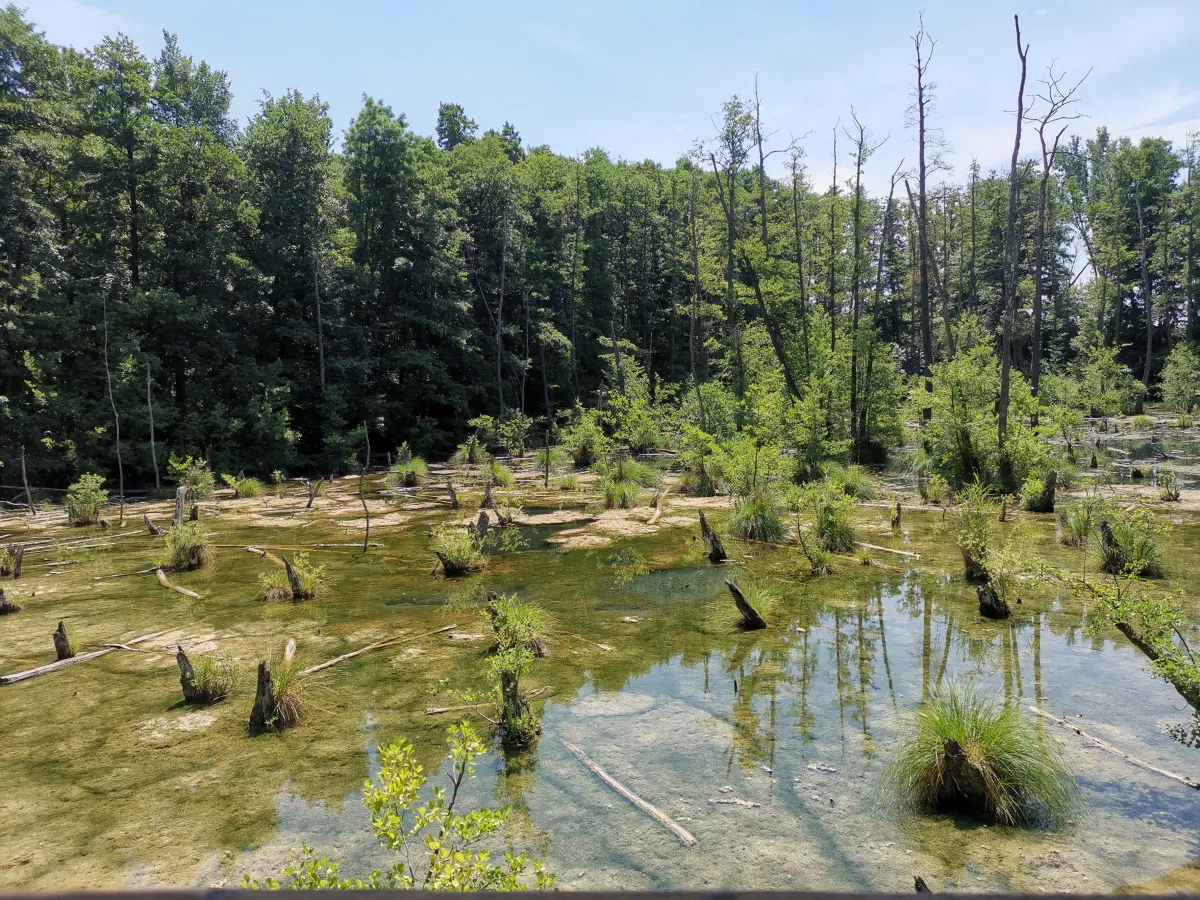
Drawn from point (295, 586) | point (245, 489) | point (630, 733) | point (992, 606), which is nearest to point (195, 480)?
point (245, 489)

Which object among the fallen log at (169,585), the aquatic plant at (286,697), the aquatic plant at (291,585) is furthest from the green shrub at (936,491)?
the fallen log at (169,585)

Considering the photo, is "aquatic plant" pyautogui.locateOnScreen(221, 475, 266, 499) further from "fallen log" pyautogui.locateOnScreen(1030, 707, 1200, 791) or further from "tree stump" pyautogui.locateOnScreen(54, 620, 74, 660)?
"fallen log" pyautogui.locateOnScreen(1030, 707, 1200, 791)

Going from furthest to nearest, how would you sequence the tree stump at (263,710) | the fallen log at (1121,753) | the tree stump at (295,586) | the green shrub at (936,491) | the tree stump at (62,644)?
the green shrub at (936,491) < the tree stump at (295,586) < the tree stump at (62,644) < the tree stump at (263,710) < the fallen log at (1121,753)

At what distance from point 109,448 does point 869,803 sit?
27.7 m

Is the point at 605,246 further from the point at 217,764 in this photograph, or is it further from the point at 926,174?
the point at 217,764

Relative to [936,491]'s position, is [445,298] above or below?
above

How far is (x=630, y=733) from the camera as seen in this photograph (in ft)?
21.6

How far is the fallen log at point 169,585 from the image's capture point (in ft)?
38.2

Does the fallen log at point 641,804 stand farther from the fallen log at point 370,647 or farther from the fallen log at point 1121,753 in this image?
the fallen log at point 1121,753

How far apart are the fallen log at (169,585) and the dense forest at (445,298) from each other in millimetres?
11110

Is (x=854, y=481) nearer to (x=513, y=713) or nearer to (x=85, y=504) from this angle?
(x=513, y=713)

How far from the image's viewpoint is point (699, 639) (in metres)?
9.12

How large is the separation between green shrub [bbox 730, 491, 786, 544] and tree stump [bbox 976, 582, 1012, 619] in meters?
5.62

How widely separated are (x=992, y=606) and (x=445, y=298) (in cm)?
3189
